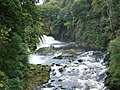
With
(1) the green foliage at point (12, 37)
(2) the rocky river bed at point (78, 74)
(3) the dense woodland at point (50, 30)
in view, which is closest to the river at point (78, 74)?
(2) the rocky river bed at point (78, 74)

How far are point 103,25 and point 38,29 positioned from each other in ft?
71.8

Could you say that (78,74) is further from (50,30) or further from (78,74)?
(50,30)

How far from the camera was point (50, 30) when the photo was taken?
61.4 m

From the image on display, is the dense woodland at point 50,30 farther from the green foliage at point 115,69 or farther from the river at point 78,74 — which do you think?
the river at point 78,74

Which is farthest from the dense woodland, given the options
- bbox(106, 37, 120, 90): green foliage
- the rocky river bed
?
the rocky river bed

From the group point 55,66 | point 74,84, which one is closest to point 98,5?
point 55,66

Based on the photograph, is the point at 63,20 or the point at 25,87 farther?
the point at 63,20

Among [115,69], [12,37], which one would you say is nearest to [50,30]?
[115,69]

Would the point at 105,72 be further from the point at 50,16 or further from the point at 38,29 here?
the point at 50,16

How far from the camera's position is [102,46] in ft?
122

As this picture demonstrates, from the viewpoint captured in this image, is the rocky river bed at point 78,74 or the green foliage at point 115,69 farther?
the rocky river bed at point 78,74

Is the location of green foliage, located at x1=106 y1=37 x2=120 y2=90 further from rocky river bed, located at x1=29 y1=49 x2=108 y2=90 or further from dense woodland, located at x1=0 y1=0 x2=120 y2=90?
rocky river bed, located at x1=29 y1=49 x2=108 y2=90

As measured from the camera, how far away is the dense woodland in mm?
15397

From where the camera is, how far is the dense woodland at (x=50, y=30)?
50.5 ft
